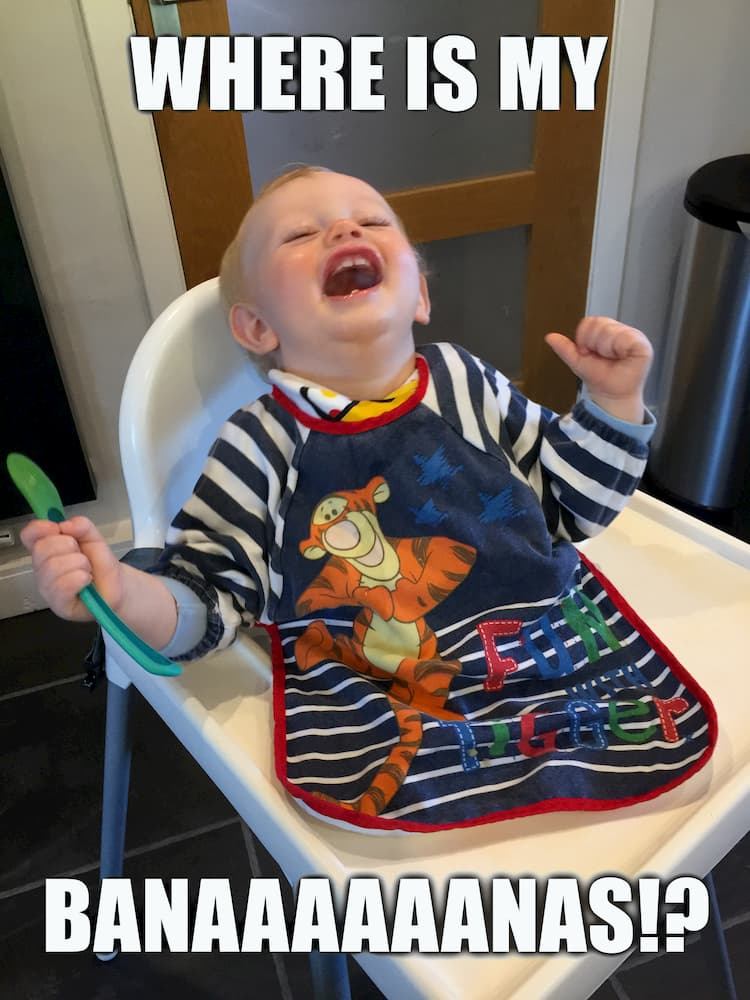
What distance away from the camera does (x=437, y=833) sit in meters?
0.55

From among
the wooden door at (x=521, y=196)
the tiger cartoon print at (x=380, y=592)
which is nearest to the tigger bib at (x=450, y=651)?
the tiger cartoon print at (x=380, y=592)

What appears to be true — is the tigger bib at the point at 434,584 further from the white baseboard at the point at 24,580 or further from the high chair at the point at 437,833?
the white baseboard at the point at 24,580

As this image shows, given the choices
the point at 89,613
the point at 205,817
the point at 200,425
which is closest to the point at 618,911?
the point at 89,613

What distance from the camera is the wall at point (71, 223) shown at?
3.76ft

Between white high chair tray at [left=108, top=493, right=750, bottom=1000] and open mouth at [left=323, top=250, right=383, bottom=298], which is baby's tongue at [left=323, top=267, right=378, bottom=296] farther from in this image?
white high chair tray at [left=108, top=493, right=750, bottom=1000]

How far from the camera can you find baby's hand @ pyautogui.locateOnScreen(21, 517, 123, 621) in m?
0.50

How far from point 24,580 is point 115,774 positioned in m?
0.74

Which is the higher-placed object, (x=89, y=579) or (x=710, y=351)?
(x=89, y=579)

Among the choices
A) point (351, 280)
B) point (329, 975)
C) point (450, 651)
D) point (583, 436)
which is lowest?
point (329, 975)

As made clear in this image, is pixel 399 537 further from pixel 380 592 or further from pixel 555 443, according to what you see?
pixel 555 443

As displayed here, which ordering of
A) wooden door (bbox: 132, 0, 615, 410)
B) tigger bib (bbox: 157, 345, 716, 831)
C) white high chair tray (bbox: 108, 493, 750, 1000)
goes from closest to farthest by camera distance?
white high chair tray (bbox: 108, 493, 750, 1000) < tigger bib (bbox: 157, 345, 716, 831) < wooden door (bbox: 132, 0, 615, 410)

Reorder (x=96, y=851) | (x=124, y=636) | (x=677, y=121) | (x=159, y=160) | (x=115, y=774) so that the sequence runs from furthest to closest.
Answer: (x=677, y=121) → (x=159, y=160) → (x=96, y=851) → (x=115, y=774) → (x=124, y=636)

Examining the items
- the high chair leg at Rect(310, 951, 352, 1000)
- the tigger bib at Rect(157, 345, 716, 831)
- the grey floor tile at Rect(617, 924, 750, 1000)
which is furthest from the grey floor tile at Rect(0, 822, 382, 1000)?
the tigger bib at Rect(157, 345, 716, 831)

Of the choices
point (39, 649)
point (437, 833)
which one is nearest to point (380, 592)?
point (437, 833)
